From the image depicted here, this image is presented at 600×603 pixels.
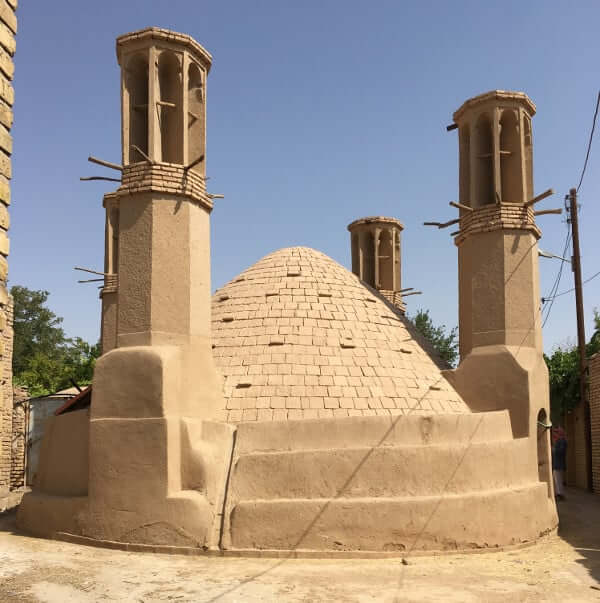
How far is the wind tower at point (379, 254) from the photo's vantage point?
2003 cm

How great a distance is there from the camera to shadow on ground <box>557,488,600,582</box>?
397 inches

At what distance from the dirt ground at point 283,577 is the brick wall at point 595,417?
7045 mm

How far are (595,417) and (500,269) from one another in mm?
6162

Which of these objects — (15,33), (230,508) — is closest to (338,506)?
(230,508)

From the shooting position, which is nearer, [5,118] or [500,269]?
[5,118]

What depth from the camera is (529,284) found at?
43.3 ft

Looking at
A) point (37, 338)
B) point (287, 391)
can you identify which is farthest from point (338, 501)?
point (37, 338)

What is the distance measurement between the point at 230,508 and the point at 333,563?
1.64 metres

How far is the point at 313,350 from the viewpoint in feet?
40.2

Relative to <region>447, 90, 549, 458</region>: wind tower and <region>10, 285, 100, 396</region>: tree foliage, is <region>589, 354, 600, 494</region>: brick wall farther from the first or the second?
<region>10, 285, 100, 396</region>: tree foliage

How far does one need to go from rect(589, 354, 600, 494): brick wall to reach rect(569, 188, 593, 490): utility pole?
43 centimetres

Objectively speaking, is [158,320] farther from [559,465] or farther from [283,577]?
[559,465]

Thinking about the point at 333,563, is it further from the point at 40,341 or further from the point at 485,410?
the point at 40,341


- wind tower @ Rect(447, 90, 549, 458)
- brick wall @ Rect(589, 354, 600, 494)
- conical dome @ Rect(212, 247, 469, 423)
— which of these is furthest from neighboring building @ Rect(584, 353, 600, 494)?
conical dome @ Rect(212, 247, 469, 423)
